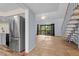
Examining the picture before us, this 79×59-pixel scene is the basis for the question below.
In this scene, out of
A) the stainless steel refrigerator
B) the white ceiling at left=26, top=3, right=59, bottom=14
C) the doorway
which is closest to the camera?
the stainless steel refrigerator

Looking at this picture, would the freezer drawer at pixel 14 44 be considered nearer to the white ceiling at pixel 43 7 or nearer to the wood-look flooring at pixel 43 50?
the wood-look flooring at pixel 43 50

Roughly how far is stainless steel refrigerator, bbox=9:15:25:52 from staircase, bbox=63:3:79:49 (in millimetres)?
1688

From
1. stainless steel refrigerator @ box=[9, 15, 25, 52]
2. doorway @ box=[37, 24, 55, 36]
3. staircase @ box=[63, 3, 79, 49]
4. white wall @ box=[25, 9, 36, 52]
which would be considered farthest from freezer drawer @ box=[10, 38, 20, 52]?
staircase @ box=[63, 3, 79, 49]

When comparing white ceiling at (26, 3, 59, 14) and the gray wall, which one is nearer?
white ceiling at (26, 3, 59, 14)

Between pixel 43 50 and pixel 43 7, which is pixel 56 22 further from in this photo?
pixel 43 50

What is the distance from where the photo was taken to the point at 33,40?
4.91 m

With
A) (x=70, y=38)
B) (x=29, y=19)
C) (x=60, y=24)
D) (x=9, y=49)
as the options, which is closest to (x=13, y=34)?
(x=9, y=49)

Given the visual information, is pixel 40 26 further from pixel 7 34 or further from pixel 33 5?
pixel 7 34

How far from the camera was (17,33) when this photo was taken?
14.2 feet

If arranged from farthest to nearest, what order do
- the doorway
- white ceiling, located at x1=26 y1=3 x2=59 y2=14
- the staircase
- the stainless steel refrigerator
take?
the doorway < white ceiling, located at x1=26 y1=3 x2=59 y2=14 < the stainless steel refrigerator < the staircase

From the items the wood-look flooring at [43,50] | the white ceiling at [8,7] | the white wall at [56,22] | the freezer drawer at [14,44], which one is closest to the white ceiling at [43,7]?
the white wall at [56,22]

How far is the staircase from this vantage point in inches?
138

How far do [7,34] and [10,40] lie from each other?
247 millimetres

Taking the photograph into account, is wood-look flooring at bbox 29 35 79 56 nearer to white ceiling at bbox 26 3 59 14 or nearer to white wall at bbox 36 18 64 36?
white wall at bbox 36 18 64 36
